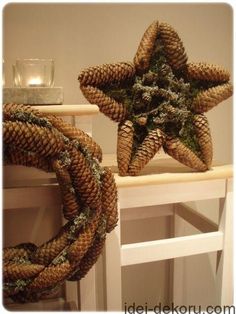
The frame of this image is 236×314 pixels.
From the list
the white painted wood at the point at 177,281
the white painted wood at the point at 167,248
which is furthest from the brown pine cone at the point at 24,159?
the white painted wood at the point at 177,281

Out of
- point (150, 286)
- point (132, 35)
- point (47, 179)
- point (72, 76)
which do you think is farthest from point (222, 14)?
point (150, 286)

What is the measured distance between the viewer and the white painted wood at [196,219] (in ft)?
2.89

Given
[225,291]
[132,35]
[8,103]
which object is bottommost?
[225,291]

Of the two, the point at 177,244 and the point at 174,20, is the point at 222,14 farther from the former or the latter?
the point at 177,244

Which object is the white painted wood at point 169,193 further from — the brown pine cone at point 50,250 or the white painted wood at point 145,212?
the white painted wood at point 145,212

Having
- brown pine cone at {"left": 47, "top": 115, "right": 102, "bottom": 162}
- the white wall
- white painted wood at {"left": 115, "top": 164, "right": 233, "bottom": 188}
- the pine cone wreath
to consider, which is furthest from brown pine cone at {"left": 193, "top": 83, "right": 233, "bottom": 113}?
the white wall

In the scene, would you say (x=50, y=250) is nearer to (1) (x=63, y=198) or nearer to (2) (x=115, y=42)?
(1) (x=63, y=198)

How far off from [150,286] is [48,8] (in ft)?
2.74

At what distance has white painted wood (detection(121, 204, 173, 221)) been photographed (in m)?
1.02

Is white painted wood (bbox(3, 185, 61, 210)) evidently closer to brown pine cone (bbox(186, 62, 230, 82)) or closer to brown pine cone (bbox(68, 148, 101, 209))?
brown pine cone (bbox(68, 148, 101, 209))

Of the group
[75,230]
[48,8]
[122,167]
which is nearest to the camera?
[75,230]

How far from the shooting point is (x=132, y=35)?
3.26ft

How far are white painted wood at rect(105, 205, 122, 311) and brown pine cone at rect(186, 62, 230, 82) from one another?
33cm

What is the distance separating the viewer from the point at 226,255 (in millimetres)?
795
